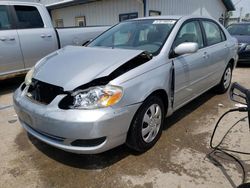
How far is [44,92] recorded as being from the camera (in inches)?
101

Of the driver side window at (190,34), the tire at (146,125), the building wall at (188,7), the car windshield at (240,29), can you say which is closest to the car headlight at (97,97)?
the tire at (146,125)

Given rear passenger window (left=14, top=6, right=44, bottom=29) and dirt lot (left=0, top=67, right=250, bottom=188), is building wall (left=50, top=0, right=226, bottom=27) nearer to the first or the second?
rear passenger window (left=14, top=6, right=44, bottom=29)

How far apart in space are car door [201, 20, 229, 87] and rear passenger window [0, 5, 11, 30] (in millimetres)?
4012

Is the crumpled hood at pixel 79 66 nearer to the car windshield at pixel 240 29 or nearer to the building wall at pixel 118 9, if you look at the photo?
the car windshield at pixel 240 29

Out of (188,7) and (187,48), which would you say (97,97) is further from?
(188,7)

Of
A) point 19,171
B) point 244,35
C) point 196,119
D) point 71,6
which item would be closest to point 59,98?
point 19,171

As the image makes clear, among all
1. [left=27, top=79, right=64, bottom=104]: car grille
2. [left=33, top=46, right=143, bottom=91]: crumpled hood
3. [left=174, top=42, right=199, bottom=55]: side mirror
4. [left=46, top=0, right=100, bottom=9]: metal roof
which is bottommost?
[left=27, top=79, right=64, bottom=104]: car grille

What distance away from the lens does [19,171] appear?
102 inches

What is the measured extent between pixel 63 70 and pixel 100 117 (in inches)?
30.9

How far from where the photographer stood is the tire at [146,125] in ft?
8.62

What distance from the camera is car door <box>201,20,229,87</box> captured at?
13.3 feet

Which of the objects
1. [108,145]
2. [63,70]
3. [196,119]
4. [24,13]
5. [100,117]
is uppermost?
[24,13]

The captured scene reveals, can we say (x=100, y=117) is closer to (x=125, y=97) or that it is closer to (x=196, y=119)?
(x=125, y=97)

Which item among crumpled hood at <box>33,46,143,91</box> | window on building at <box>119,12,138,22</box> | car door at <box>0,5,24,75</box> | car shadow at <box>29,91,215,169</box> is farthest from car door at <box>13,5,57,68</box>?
window on building at <box>119,12,138,22</box>
